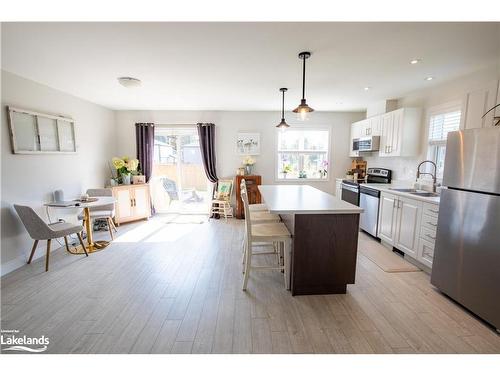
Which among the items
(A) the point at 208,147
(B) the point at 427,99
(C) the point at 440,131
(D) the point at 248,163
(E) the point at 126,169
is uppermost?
(B) the point at 427,99

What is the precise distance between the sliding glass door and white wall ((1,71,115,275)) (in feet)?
3.85

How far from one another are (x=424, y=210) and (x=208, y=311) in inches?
104

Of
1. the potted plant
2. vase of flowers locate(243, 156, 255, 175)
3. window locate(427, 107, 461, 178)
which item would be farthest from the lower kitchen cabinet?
vase of flowers locate(243, 156, 255, 175)

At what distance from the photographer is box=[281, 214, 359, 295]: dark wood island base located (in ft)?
6.84

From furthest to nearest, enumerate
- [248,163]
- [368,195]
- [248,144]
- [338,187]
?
[248,144]
[248,163]
[338,187]
[368,195]

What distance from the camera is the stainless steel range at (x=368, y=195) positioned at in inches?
141

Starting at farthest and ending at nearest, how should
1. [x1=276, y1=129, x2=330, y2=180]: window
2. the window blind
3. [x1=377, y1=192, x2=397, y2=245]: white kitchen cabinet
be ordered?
[x1=276, y1=129, x2=330, y2=180]: window → [x1=377, y1=192, x2=397, y2=245]: white kitchen cabinet → the window blind

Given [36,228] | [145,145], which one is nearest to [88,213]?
[36,228]

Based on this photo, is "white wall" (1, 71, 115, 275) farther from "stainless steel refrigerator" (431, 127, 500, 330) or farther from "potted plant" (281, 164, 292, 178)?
"stainless steel refrigerator" (431, 127, 500, 330)

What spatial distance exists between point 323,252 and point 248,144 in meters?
3.42

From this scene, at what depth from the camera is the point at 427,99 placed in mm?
3334

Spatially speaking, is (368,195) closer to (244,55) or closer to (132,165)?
(244,55)

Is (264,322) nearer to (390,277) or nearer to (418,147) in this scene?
(390,277)

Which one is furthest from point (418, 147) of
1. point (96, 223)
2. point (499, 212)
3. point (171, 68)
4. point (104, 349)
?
point (96, 223)
